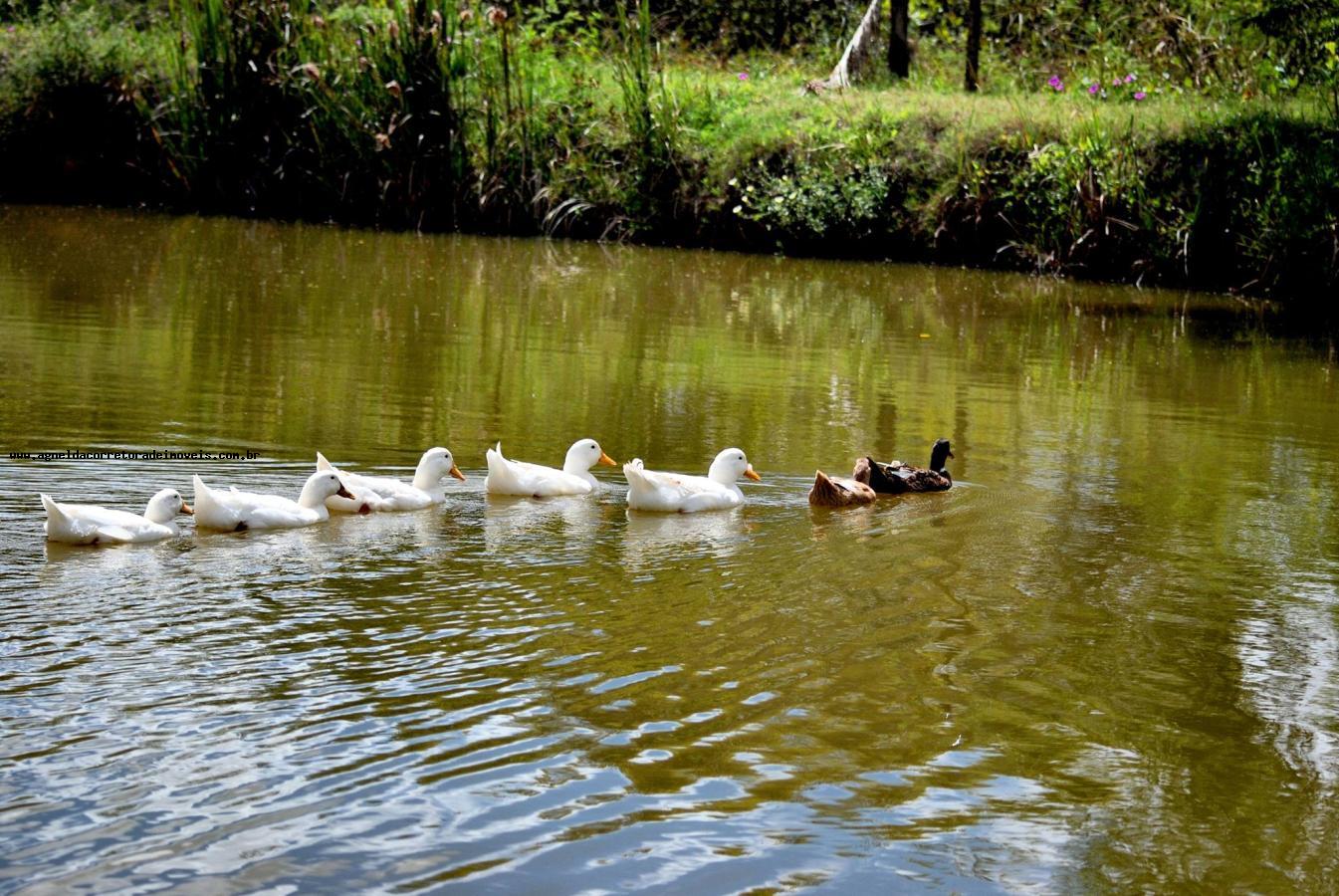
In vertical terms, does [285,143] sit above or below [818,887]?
above

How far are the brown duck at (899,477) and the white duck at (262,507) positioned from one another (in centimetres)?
284

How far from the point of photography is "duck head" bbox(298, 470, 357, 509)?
299 inches

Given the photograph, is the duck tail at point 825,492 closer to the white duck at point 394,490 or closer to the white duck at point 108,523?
the white duck at point 394,490

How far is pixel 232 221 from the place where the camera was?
23641 mm

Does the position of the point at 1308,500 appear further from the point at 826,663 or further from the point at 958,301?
the point at 958,301

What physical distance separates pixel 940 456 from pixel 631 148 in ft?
51.0

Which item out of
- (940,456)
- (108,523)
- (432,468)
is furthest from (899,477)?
(108,523)

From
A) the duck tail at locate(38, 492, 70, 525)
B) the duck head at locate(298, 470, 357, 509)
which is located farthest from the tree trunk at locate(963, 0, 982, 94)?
the duck tail at locate(38, 492, 70, 525)

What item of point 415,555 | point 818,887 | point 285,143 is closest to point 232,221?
point 285,143

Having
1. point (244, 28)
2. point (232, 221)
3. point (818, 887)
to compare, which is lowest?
point (818, 887)

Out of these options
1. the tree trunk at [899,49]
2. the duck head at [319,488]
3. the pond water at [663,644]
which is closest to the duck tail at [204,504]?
the pond water at [663,644]

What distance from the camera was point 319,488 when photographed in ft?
25.0

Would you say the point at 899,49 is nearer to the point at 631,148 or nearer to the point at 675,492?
the point at 631,148

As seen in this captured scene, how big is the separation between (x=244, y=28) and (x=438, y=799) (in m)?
21.5
